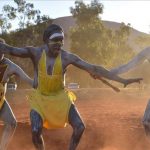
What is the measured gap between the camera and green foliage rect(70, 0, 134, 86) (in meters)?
38.8

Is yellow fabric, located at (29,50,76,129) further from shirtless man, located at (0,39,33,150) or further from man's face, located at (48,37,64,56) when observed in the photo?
shirtless man, located at (0,39,33,150)

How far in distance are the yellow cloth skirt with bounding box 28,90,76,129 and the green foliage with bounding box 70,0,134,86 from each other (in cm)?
3147

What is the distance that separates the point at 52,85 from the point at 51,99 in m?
0.20

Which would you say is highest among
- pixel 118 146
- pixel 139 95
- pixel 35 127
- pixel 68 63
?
pixel 68 63

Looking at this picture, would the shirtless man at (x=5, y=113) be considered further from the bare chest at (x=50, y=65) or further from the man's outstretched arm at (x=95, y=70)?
the man's outstretched arm at (x=95, y=70)

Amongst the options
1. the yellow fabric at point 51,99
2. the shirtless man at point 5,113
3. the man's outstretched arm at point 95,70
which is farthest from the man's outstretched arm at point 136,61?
the shirtless man at point 5,113

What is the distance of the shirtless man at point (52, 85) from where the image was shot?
7.05 meters

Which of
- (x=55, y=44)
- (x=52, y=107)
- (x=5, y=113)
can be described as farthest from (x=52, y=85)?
(x=5, y=113)

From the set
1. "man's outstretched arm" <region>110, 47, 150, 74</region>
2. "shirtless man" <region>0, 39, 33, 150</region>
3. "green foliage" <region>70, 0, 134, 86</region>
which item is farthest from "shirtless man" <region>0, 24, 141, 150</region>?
"green foliage" <region>70, 0, 134, 86</region>

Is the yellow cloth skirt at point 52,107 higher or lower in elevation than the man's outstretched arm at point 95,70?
lower

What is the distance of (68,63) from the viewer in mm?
7191

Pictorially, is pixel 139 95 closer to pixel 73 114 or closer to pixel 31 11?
pixel 31 11

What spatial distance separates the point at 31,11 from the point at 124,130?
2754cm

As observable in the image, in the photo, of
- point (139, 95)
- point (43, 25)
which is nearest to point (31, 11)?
point (43, 25)
